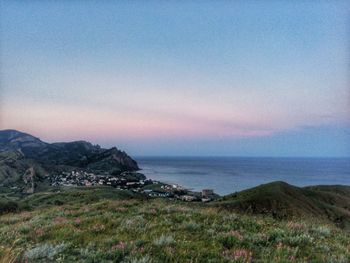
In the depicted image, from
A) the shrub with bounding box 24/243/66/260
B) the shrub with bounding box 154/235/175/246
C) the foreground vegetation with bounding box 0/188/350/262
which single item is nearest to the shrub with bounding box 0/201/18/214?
the foreground vegetation with bounding box 0/188/350/262

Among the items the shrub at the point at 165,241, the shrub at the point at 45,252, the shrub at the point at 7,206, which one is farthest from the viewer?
the shrub at the point at 7,206

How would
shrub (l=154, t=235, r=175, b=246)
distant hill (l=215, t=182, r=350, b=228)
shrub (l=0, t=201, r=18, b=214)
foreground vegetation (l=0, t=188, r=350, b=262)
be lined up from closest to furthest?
1. foreground vegetation (l=0, t=188, r=350, b=262)
2. shrub (l=154, t=235, r=175, b=246)
3. shrub (l=0, t=201, r=18, b=214)
4. distant hill (l=215, t=182, r=350, b=228)

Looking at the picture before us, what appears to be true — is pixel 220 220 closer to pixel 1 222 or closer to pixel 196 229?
pixel 196 229

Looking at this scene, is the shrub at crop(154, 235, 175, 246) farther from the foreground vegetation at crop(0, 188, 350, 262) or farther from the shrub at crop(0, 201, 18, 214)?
the shrub at crop(0, 201, 18, 214)

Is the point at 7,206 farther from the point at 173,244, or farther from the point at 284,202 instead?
the point at 173,244

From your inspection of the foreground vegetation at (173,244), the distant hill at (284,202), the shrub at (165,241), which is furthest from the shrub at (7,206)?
the shrub at (165,241)

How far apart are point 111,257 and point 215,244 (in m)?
2.71

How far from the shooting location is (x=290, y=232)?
10375mm

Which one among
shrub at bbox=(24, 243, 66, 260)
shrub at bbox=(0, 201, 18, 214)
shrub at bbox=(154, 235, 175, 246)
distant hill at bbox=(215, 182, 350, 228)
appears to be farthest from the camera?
distant hill at bbox=(215, 182, 350, 228)

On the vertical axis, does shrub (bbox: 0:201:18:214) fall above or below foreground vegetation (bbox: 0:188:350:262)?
below

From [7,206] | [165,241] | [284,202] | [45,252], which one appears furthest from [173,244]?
[284,202]

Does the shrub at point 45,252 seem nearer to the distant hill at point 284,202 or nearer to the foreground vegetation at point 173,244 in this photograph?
the foreground vegetation at point 173,244

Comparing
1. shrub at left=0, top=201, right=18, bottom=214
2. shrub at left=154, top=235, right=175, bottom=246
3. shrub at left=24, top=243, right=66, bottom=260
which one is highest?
shrub at left=154, top=235, right=175, bottom=246

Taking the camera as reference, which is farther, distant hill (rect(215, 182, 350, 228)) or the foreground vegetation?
distant hill (rect(215, 182, 350, 228))
